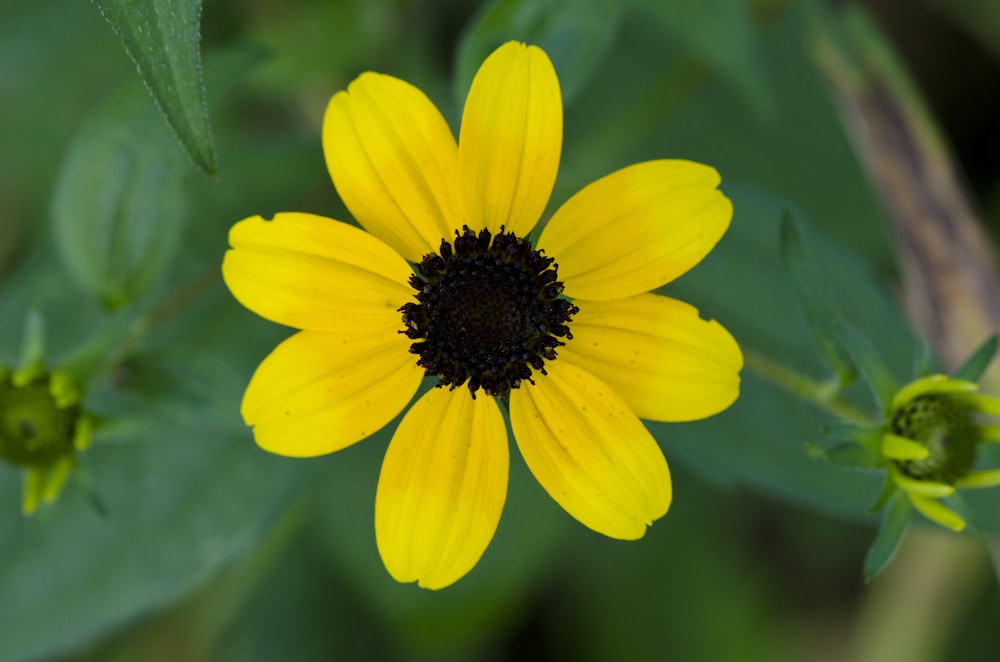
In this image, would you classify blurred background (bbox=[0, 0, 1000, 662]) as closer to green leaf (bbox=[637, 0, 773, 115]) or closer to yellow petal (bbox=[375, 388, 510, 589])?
green leaf (bbox=[637, 0, 773, 115])

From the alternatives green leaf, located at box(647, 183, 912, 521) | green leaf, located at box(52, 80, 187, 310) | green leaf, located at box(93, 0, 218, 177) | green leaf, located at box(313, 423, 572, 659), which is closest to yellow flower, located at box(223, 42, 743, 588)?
green leaf, located at box(93, 0, 218, 177)

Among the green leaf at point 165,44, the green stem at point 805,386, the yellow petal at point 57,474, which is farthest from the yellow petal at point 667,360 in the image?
the yellow petal at point 57,474

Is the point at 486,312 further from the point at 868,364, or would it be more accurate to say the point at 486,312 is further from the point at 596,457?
the point at 868,364

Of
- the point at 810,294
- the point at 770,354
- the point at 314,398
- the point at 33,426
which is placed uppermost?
the point at 810,294

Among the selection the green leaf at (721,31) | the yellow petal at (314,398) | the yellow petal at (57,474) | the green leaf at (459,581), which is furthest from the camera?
the green leaf at (459,581)

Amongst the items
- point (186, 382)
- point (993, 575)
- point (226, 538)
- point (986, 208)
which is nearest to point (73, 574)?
point (226, 538)

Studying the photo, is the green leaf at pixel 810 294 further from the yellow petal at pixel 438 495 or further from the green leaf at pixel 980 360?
the yellow petal at pixel 438 495

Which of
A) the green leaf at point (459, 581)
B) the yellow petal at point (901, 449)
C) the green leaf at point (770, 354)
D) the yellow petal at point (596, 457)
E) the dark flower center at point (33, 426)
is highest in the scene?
the yellow petal at point (901, 449)

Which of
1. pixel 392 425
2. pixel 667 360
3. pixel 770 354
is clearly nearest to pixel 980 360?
pixel 667 360
